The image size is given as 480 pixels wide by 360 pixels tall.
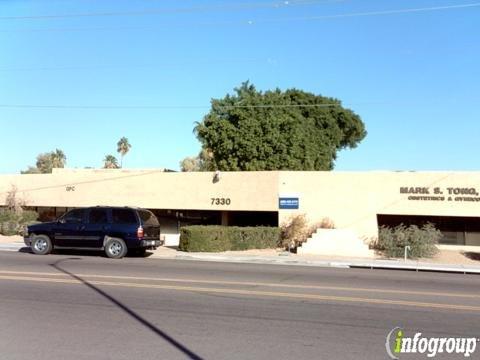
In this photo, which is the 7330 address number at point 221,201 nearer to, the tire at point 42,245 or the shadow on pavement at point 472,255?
the tire at point 42,245

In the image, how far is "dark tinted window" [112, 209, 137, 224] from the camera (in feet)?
68.5

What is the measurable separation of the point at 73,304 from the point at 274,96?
3931 cm

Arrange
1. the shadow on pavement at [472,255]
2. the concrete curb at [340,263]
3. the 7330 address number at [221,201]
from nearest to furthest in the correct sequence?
the concrete curb at [340,263] → the shadow on pavement at [472,255] → the 7330 address number at [221,201]

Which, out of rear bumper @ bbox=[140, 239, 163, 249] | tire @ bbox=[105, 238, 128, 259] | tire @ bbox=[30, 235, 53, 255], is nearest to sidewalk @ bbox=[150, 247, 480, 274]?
rear bumper @ bbox=[140, 239, 163, 249]

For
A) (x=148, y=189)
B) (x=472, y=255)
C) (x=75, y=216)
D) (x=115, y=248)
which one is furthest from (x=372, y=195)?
(x=75, y=216)

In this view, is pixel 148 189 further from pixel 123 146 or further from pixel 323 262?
pixel 123 146

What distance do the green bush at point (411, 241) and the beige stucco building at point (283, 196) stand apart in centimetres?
149

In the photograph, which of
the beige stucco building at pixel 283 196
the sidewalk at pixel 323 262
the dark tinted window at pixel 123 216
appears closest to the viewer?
the sidewalk at pixel 323 262

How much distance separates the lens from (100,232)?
20719 mm

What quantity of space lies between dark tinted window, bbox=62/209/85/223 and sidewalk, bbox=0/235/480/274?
3155mm

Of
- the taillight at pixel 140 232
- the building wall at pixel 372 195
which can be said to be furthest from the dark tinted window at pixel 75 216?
the building wall at pixel 372 195

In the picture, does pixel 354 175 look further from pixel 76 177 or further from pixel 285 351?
pixel 285 351

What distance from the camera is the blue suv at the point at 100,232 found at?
20.6 meters

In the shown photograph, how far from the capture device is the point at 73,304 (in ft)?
32.7
